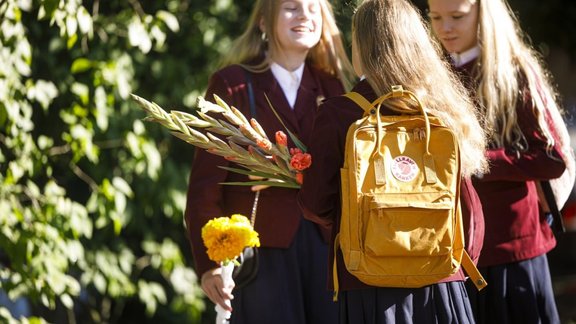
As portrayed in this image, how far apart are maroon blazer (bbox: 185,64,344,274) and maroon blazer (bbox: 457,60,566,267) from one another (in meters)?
0.60

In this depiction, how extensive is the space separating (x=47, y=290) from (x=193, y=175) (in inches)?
38.9

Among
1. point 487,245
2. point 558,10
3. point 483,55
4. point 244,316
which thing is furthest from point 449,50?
point 558,10

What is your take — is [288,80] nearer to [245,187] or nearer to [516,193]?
[245,187]

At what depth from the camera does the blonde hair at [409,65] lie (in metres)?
3.04

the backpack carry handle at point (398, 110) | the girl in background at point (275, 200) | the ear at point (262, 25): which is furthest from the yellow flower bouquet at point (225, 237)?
the ear at point (262, 25)

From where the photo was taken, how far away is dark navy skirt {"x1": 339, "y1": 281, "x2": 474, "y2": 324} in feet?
9.83

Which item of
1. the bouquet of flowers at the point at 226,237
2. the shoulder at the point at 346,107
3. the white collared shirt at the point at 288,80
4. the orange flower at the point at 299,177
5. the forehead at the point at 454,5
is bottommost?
the bouquet of flowers at the point at 226,237

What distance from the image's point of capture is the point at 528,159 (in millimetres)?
3598

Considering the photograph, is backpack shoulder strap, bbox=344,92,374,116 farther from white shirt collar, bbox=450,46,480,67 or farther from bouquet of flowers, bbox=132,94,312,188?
white shirt collar, bbox=450,46,480,67

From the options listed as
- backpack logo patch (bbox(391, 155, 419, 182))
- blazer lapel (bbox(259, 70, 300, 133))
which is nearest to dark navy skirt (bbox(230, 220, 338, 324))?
blazer lapel (bbox(259, 70, 300, 133))

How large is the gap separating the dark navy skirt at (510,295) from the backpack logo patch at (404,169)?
3.02 ft

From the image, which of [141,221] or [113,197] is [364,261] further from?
[141,221]

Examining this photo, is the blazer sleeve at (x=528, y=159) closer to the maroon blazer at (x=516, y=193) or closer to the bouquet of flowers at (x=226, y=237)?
the maroon blazer at (x=516, y=193)

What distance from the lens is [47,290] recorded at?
436cm
